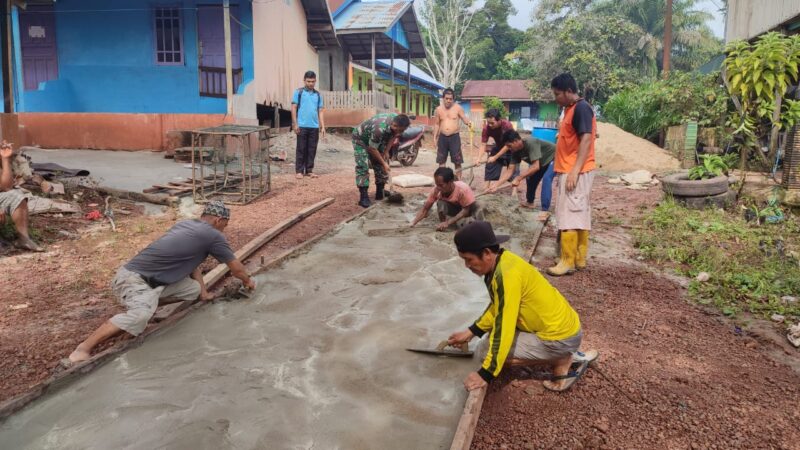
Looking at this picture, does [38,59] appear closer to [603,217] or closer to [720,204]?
[603,217]

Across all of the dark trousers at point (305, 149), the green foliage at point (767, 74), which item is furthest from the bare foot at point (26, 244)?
the green foliage at point (767, 74)

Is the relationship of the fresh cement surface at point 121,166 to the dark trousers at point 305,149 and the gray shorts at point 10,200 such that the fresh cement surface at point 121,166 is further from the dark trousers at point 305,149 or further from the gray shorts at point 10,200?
the gray shorts at point 10,200

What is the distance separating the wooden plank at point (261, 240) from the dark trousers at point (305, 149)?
218 cm

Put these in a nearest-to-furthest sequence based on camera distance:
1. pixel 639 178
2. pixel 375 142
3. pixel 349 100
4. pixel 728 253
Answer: pixel 728 253 → pixel 375 142 → pixel 639 178 → pixel 349 100

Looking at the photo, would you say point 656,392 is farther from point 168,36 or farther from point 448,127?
point 168,36

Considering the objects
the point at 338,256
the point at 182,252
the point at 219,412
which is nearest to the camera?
the point at 219,412

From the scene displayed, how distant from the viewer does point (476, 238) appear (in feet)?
8.82

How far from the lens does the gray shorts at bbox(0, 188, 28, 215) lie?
5.34 m

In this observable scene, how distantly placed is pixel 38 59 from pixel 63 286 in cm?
1070

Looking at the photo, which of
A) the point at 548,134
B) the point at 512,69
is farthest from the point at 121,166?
the point at 512,69

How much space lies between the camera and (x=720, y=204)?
7.52m

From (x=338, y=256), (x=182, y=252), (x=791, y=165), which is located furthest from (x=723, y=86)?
(x=182, y=252)

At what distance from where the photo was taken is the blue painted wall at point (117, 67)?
1266 cm

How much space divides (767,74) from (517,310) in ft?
26.2
